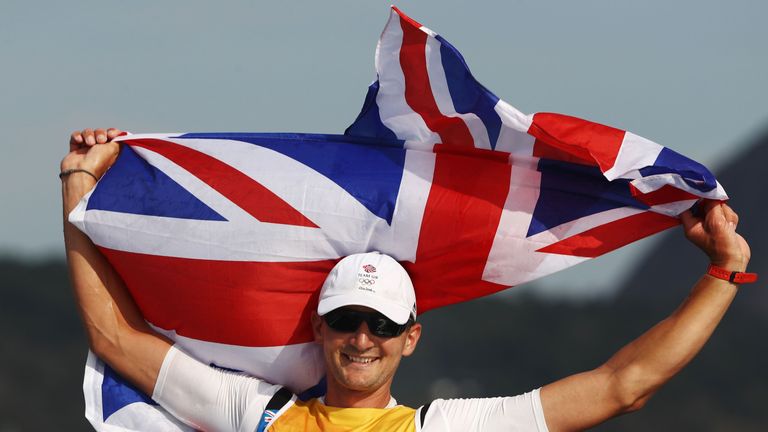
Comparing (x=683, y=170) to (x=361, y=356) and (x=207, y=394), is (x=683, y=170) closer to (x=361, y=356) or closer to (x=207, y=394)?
(x=361, y=356)

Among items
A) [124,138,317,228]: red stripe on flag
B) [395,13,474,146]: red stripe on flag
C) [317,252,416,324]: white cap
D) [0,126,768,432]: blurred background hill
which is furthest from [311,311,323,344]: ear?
[0,126,768,432]: blurred background hill

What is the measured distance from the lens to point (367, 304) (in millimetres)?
5023

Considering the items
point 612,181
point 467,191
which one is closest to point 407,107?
point 467,191

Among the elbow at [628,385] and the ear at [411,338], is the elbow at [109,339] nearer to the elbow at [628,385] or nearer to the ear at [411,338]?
the ear at [411,338]

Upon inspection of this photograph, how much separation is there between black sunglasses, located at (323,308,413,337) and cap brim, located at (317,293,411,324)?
0.08 ft

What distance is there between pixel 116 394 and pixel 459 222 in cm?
153

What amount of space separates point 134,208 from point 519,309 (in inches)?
643

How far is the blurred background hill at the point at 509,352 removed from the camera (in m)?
16.8

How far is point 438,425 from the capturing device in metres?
5.01

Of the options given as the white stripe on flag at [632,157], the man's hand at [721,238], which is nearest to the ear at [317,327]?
the white stripe on flag at [632,157]

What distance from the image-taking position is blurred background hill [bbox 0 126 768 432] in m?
16.8

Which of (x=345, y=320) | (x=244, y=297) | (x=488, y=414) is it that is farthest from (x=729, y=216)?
(x=244, y=297)

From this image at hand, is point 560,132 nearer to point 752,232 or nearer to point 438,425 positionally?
point 438,425

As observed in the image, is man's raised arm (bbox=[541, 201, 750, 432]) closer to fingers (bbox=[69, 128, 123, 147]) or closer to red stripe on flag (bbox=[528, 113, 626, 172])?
red stripe on flag (bbox=[528, 113, 626, 172])
